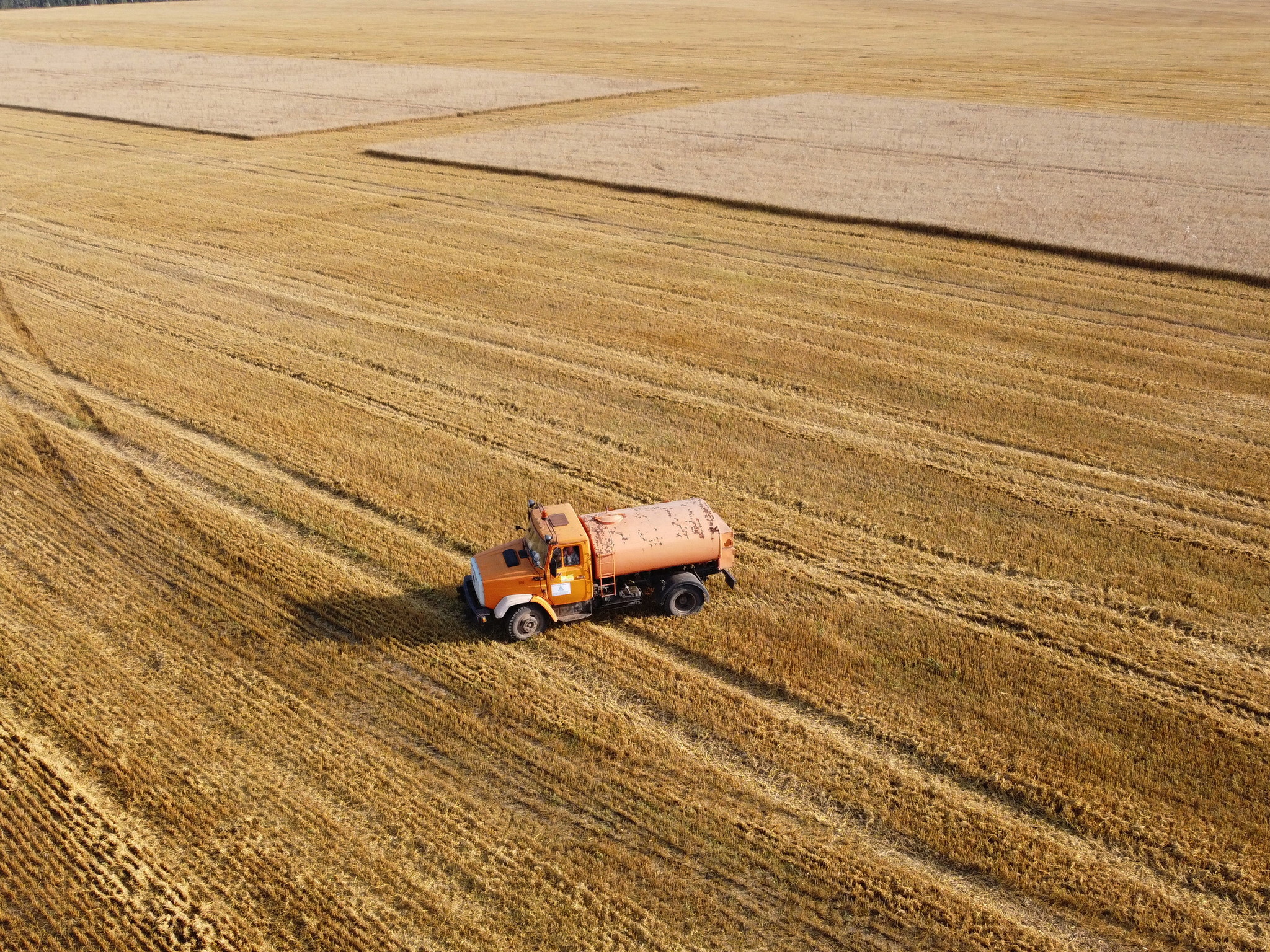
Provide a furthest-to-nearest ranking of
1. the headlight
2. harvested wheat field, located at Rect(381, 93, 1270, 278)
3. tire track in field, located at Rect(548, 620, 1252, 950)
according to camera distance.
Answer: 1. harvested wheat field, located at Rect(381, 93, 1270, 278)
2. the headlight
3. tire track in field, located at Rect(548, 620, 1252, 950)

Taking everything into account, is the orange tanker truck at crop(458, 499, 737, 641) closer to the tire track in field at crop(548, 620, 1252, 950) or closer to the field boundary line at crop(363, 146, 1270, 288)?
the tire track in field at crop(548, 620, 1252, 950)

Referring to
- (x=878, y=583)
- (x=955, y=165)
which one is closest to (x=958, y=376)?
(x=878, y=583)

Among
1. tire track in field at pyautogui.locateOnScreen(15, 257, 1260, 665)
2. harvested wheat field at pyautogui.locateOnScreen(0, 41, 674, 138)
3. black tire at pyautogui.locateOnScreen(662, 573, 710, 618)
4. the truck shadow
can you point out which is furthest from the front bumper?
harvested wheat field at pyautogui.locateOnScreen(0, 41, 674, 138)

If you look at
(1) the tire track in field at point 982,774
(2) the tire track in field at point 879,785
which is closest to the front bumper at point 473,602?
(2) the tire track in field at point 879,785

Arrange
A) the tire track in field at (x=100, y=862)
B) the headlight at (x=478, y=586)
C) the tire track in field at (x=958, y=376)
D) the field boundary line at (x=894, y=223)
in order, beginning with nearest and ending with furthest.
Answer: the tire track in field at (x=100, y=862), the headlight at (x=478, y=586), the tire track in field at (x=958, y=376), the field boundary line at (x=894, y=223)

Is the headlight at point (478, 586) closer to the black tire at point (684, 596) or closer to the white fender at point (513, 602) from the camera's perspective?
the white fender at point (513, 602)

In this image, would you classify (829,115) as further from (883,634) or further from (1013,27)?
(1013,27)

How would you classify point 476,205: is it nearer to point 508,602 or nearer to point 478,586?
point 478,586
